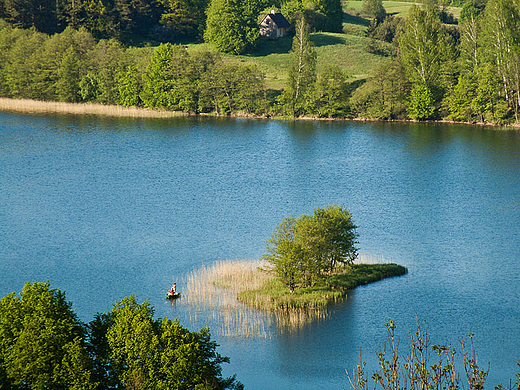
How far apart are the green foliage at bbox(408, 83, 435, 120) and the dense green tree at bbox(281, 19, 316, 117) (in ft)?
48.2

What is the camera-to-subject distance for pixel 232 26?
5094 inches

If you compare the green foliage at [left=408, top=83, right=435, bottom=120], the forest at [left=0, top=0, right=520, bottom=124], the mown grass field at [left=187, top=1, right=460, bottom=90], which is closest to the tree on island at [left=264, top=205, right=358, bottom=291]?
the forest at [left=0, top=0, right=520, bottom=124]

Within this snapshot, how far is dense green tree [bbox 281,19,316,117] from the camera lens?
336 feet

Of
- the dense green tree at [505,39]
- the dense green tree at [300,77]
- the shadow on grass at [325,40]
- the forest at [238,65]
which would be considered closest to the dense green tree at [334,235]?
the dense green tree at [505,39]

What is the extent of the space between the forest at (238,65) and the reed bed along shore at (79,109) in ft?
5.38

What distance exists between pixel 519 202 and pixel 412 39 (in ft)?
161

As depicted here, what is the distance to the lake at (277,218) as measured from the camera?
3209cm

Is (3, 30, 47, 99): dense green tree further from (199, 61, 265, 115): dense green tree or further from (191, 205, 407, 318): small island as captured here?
(191, 205, 407, 318): small island

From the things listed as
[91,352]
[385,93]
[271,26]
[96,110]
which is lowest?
[91,352]

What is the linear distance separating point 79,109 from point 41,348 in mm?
95709

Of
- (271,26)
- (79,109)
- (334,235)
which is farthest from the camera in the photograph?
(271,26)

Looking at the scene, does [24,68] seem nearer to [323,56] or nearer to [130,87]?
[130,87]

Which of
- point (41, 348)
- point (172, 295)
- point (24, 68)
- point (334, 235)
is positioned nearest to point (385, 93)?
point (24, 68)

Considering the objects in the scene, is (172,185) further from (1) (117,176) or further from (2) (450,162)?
(2) (450,162)
